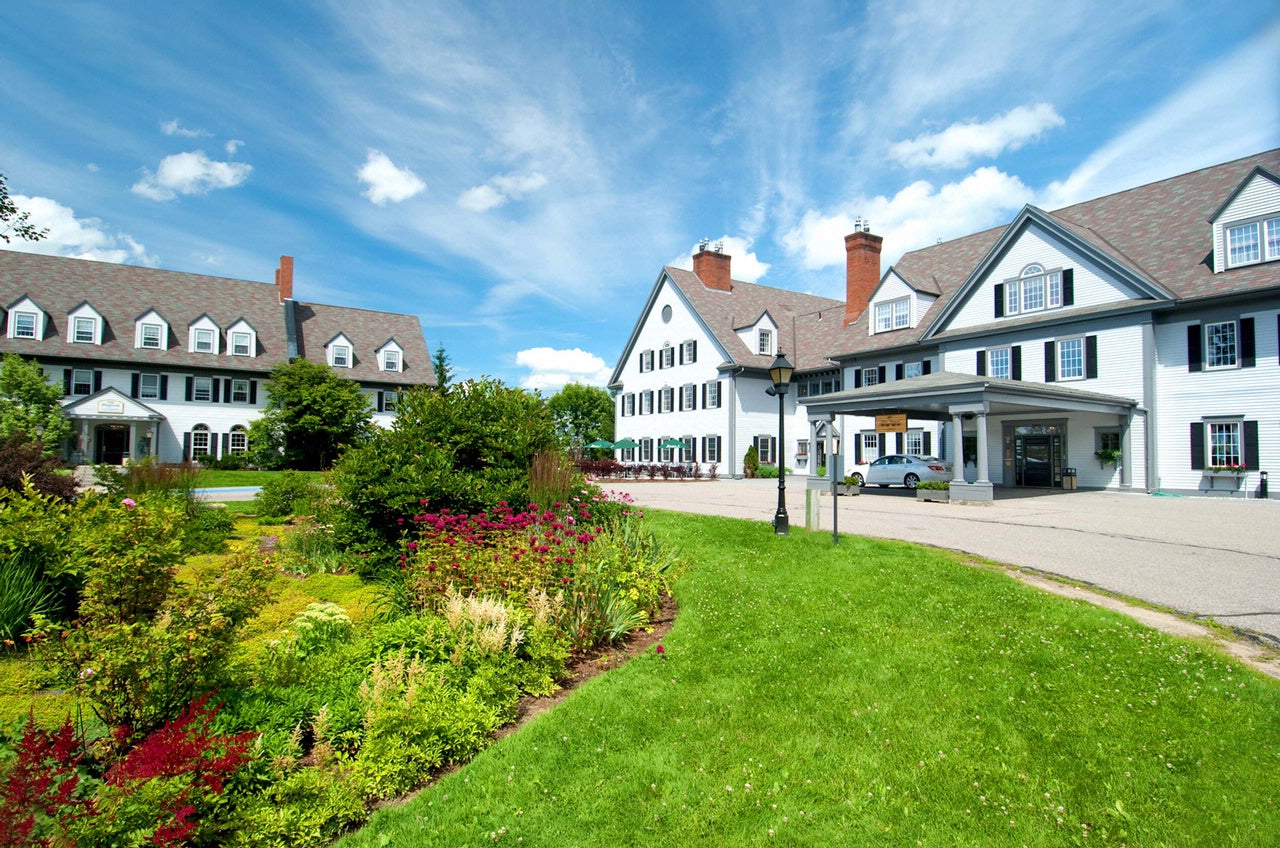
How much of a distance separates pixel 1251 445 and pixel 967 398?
933cm

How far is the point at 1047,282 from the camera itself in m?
26.1

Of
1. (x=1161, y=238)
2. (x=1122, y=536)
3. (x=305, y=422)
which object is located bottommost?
(x=1122, y=536)

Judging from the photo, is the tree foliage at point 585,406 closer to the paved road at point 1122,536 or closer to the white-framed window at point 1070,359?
the white-framed window at point 1070,359

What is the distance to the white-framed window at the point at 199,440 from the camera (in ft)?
124

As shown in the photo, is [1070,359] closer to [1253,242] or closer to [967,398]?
[1253,242]

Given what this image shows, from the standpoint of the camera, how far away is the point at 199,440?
38.0 meters

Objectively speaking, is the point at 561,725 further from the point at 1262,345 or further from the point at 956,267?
the point at 956,267

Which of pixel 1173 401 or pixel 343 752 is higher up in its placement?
pixel 1173 401

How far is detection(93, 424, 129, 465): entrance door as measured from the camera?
3573cm

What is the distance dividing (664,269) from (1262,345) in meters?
28.3

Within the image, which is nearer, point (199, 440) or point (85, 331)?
point (85, 331)

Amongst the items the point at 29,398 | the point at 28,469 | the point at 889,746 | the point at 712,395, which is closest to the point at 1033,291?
the point at 712,395

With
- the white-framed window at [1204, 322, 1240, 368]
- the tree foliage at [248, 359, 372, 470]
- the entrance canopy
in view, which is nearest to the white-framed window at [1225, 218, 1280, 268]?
the white-framed window at [1204, 322, 1240, 368]

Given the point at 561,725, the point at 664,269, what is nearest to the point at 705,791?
the point at 561,725
